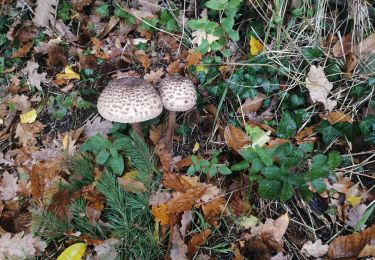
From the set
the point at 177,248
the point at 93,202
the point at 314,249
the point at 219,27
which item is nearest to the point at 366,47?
the point at 219,27

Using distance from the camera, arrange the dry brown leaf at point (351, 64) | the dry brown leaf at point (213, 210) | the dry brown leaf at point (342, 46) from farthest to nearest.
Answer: the dry brown leaf at point (342, 46) → the dry brown leaf at point (351, 64) → the dry brown leaf at point (213, 210)

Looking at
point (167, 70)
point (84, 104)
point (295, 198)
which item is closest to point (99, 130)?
point (84, 104)

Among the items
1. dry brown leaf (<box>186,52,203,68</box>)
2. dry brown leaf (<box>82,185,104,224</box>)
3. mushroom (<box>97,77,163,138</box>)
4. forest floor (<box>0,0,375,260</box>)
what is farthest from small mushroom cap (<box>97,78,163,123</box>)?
dry brown leaf (<box>186,52,203,68</box>)

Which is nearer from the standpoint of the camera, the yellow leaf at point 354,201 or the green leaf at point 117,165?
the yellow leaf at point 354,201

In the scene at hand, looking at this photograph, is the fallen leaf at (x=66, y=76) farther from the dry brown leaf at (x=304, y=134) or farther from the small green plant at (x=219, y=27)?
the dry brown leaf at (x=304, y=134)

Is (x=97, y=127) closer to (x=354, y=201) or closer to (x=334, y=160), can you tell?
(x=334, y=160)

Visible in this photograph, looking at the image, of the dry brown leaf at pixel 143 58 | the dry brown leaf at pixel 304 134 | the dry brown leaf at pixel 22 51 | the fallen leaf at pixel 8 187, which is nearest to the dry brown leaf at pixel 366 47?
the dry brown leaf at pixel 304 134

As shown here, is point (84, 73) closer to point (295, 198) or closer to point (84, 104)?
point (84, 104)
